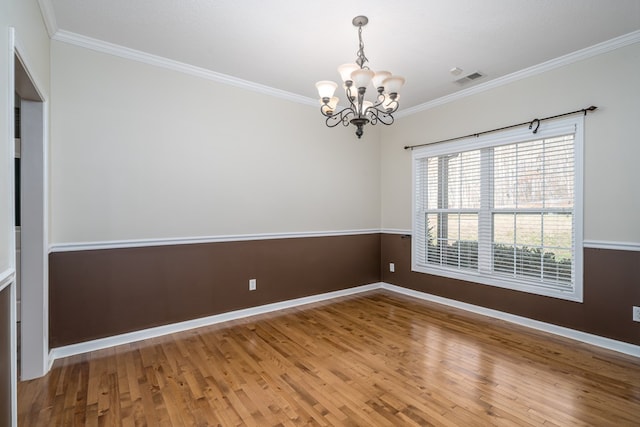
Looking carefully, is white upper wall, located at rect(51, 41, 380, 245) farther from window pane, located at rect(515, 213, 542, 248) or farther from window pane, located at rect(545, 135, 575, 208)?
window pane, located at rect(545, 135, 575, 208)

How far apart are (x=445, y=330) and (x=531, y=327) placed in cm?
93

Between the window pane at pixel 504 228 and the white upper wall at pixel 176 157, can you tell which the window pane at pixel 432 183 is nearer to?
the window pane at pixel 504 228

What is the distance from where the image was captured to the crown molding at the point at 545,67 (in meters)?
2.77

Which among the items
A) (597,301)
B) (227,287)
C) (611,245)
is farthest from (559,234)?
(227,287)

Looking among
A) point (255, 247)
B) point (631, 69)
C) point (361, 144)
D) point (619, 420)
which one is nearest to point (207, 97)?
point (255, 247)

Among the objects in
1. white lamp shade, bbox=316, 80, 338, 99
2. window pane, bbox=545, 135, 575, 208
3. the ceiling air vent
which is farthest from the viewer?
the ceiling air vent

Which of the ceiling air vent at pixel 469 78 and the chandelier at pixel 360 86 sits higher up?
the ceiling air vent at pixel 469 78

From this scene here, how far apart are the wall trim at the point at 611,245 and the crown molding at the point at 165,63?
3.43 metres

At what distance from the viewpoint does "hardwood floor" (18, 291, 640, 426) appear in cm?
195

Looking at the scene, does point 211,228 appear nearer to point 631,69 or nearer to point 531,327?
point 531,327

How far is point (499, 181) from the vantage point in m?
3.69

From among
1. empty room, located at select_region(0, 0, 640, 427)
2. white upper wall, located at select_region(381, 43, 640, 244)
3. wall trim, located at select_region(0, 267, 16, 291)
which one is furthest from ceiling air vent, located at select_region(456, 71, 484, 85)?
wall trim, located at select_region(0, 267, 16, 291)

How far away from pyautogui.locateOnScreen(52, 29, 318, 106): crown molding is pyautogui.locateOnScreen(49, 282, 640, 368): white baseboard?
2589 mm

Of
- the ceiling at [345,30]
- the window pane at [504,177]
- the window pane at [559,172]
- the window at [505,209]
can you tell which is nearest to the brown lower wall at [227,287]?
the window at [505,209]
